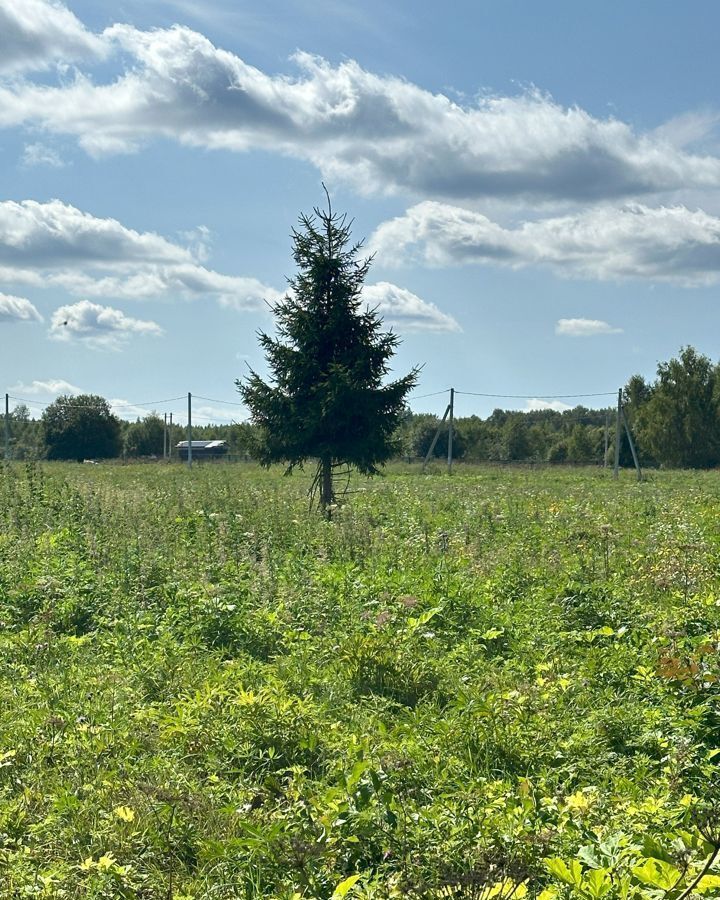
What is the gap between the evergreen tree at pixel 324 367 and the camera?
49.2ft

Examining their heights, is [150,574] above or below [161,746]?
above

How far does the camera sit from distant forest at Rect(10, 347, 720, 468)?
59469 millimetres

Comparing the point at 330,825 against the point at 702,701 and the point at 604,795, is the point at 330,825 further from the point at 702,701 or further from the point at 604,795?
the point at 702,701

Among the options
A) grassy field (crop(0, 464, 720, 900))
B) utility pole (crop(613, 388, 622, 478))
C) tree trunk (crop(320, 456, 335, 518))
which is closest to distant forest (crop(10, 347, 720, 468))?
utility pole (crop(613, 388, 622, 478))

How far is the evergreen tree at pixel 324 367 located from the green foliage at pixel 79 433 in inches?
2410

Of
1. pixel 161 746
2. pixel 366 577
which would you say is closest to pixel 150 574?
pixel 366 577

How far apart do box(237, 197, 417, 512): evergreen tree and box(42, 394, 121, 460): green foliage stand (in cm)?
6120

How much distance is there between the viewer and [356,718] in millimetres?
5574

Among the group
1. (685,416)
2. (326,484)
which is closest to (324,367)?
(326,484)

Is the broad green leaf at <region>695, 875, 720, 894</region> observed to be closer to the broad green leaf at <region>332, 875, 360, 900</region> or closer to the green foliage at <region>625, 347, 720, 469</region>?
the broad green leaf at <region>332, 875, 360, 900</region>

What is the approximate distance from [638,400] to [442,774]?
216 feet

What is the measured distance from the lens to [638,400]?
66.5 metres

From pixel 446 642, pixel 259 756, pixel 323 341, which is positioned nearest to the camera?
pixel 259 756

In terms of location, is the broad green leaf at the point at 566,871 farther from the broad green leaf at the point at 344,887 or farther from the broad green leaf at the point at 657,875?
the broad green leaf at the point at 344,887
